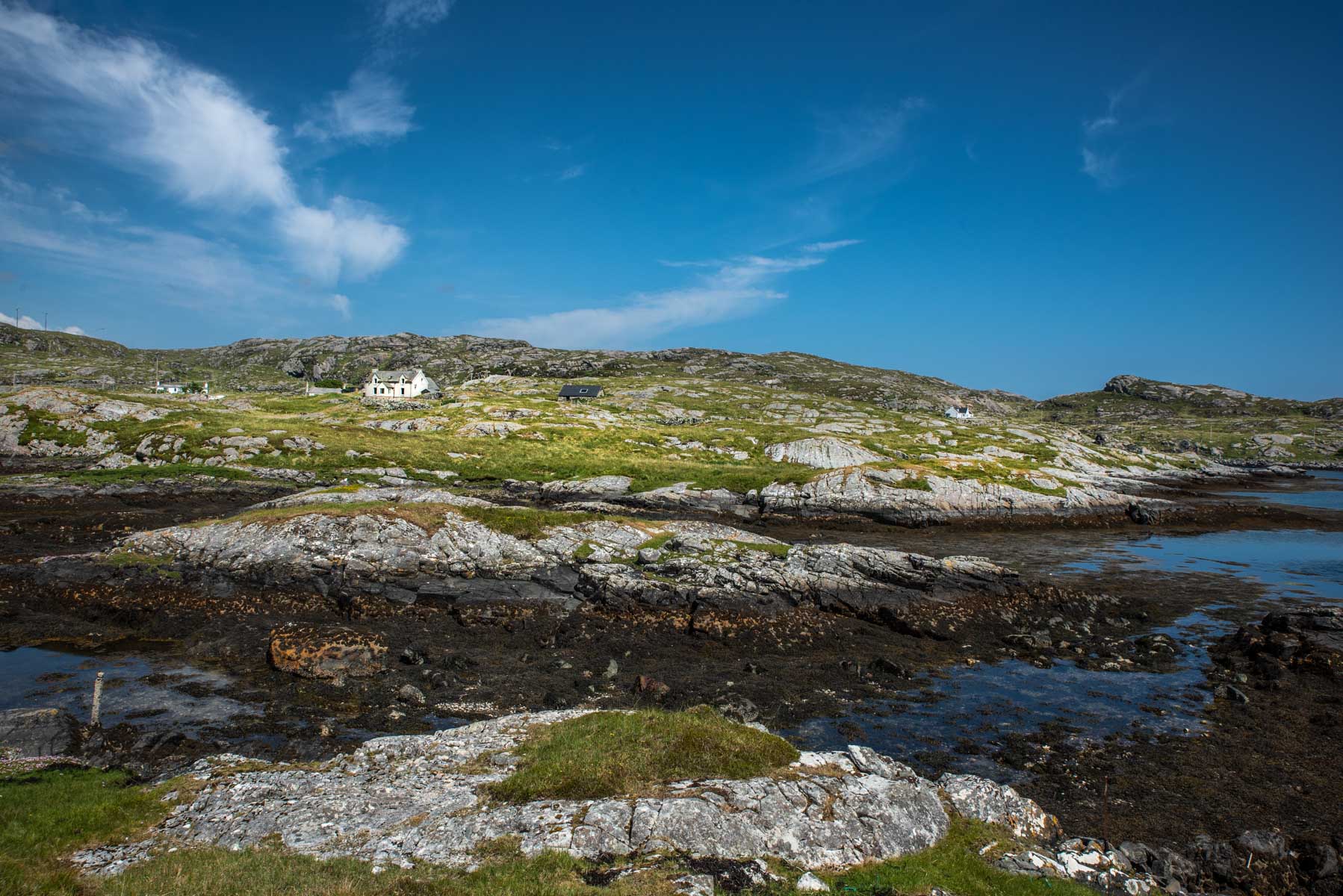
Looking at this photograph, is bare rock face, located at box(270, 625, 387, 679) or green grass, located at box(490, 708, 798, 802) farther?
bare rock face, located at box(270, 625, 387, 679)

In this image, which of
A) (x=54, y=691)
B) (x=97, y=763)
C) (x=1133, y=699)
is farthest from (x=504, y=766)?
(x=1133, y=699)

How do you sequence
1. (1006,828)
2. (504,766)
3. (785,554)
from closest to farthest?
(1006,828), (504,766), (785,554)

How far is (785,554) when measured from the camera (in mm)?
38312

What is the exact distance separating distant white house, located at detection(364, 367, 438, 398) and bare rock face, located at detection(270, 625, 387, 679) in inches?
5432

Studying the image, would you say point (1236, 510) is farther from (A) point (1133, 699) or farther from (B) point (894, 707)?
(B) point (894, 707)

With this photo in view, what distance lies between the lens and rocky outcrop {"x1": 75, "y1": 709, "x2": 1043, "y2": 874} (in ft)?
39.8

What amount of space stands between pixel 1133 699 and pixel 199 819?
3150 cm

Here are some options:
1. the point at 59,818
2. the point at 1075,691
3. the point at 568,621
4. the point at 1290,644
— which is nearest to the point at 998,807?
the point at 1075,691

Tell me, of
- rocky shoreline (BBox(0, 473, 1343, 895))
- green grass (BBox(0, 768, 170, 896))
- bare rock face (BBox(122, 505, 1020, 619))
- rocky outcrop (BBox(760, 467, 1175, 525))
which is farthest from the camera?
rocky outcrop (BBox(760, 467, 1175, 525))

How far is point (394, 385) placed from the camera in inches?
Result: 6171

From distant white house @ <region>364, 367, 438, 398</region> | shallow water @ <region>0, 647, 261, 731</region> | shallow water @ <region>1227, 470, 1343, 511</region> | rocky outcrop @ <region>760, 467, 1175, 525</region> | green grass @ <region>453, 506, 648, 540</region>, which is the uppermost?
distant white house @ <region>364, 367, 438, 398</region>

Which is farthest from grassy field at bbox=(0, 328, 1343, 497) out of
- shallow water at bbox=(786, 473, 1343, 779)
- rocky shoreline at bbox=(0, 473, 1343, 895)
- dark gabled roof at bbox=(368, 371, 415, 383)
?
rocky shoreline at bbox=(0, 473, 1343, 895)

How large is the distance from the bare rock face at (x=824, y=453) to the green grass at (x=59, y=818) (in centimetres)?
8036

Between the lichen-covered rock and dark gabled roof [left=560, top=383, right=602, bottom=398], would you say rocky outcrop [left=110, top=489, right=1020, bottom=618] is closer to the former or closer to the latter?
the lichen-covered rock
